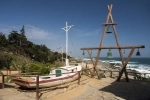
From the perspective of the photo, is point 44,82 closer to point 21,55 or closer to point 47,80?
point 47,80

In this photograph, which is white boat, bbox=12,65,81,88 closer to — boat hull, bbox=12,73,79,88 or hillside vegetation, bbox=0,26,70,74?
boat hull, bbox=12,73,79,88

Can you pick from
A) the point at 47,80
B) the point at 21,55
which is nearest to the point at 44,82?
the point at 47,80

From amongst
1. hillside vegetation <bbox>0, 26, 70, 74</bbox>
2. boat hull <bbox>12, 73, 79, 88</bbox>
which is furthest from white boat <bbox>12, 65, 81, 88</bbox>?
hillside vegetation <bbox>0, 26, 70, 74</bbox>

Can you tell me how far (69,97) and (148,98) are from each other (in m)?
4.61

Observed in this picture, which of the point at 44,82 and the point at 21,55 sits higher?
the point at 21,55

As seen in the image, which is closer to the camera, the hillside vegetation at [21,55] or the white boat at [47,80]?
the white boat at [47,80]

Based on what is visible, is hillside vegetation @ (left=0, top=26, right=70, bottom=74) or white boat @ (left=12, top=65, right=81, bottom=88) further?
hillside vegetation @ (left=0, top=26, right=70, bottom=74)

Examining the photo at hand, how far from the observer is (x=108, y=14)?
1546cm

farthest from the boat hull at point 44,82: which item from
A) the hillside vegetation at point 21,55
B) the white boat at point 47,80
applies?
the hillside vegetation at point 21,55

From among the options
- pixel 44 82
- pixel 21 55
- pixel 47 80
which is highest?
pixel 21 55

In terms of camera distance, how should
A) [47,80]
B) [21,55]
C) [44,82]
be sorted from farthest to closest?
[21,55] → [47,80] → [44,82]

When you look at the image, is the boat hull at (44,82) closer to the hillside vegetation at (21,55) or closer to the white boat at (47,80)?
the white boat at (47,80)

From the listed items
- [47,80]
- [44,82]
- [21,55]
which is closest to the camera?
[44,82]

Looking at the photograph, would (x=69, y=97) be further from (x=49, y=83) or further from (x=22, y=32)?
(x=22, y=32)
